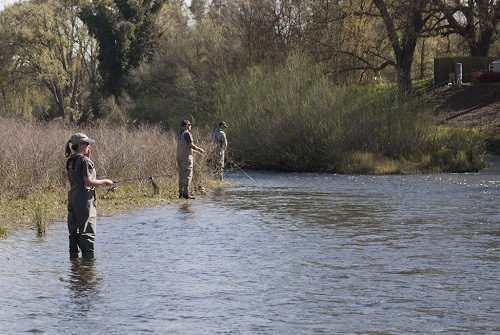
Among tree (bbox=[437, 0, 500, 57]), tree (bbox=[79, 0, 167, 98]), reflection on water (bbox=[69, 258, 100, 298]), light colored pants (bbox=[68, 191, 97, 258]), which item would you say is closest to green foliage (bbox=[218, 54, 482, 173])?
tree (bbox=[437, 0, 500, 57])

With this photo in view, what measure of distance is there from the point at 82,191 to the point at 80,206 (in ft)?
0.74

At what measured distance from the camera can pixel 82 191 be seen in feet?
45.4

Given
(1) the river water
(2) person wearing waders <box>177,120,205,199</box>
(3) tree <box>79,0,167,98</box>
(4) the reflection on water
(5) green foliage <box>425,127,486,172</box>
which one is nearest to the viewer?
(1) the river water

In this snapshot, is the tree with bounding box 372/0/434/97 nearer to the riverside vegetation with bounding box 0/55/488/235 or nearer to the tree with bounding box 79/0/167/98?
the riverside vegetation with bounding box 0/55/488/235

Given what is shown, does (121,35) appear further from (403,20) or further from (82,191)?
(82,191)

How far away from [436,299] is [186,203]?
492 inches

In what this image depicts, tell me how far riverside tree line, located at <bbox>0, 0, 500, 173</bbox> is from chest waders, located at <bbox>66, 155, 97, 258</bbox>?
23832mm

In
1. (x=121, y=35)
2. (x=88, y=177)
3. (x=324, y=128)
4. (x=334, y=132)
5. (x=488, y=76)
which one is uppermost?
(x=121, y=35)

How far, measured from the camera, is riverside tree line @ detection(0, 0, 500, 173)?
38.3 meters

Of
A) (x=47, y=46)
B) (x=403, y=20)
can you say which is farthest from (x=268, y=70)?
(x=47, y=46)

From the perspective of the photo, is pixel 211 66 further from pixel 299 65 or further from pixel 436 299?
pixel 436 299

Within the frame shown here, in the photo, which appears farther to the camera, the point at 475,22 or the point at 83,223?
the point at 475,22

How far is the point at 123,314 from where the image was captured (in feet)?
38.1

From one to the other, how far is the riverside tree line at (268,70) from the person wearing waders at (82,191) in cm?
2383
